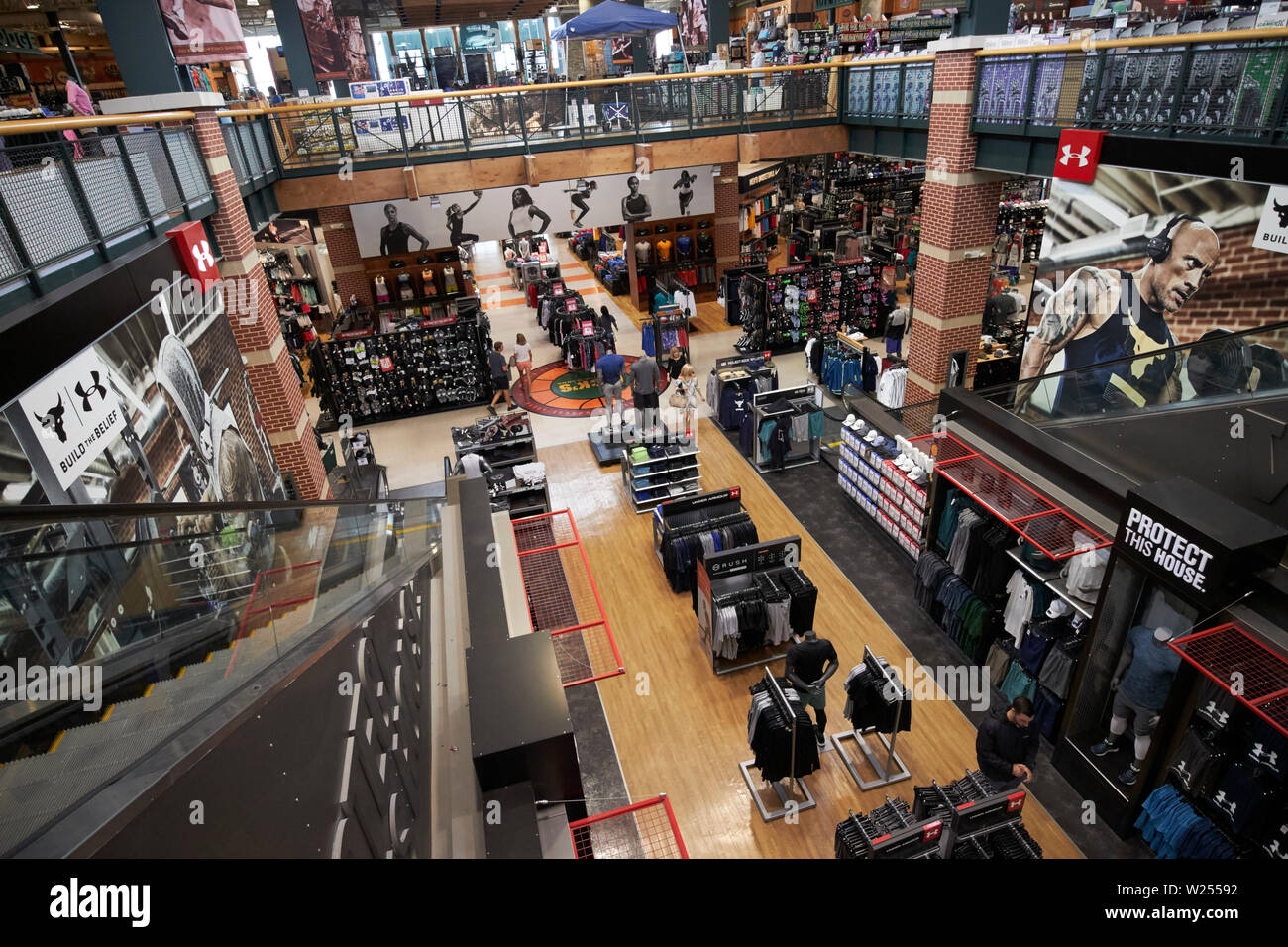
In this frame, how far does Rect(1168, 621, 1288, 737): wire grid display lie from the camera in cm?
426

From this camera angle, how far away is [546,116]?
534 inches

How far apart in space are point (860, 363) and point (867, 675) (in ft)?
28.2

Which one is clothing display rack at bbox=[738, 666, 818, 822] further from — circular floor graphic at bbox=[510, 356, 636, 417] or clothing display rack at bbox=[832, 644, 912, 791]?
circular floor graphic at bbox=[510, 356, 636, 417]

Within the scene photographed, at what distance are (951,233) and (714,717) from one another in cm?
820

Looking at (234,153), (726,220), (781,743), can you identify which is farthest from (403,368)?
(781,743)

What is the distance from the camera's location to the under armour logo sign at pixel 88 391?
5.03 metres

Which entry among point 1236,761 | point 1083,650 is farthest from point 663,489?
point 1236,761

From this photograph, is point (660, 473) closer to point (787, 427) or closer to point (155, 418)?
point (787, 427)

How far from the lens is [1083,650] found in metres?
5.88

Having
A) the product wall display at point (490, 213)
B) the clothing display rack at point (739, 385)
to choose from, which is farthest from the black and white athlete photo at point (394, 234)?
the clothing display rack at point (739, 385)

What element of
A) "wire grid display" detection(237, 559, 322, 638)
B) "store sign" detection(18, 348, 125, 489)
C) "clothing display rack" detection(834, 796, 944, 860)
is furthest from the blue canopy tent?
"clothing display rack" detection(834, 796, 944, 860)

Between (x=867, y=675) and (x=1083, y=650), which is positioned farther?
(x=867, y=675)

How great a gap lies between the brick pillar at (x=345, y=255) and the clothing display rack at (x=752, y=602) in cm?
1303
